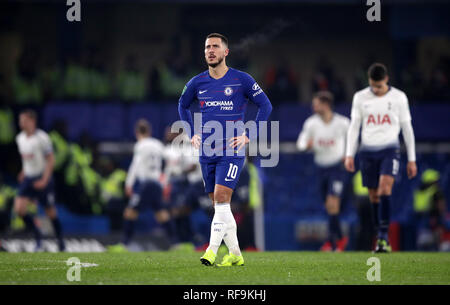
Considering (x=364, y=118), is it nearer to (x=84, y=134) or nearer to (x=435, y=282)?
(x=435, y=282)

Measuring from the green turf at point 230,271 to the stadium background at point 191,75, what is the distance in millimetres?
4428

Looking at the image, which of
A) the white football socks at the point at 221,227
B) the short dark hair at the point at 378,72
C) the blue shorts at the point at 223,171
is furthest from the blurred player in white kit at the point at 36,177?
the white football socks at the point at 221,227

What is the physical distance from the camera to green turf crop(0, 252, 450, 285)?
7.03m

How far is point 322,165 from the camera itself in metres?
13.1

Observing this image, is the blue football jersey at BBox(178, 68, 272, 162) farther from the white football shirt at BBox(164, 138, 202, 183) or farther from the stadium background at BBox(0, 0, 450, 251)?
the white football shirt at BBox(164, 138, 202, 183)

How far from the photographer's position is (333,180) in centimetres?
1287

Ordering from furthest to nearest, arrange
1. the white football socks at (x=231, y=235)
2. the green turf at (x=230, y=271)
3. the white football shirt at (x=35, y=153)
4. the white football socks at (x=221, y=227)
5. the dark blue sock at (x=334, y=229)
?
the white football shirt at (x=35, y=153)
the dark blue sock at (x=334, y=229)
the white football socks at (x=231, y=235)
the white football socks at (x=221, y=227)
the green turf at (x=230, y=271)

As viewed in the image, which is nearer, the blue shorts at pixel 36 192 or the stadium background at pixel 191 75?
the blue shorts at pixel 36 192

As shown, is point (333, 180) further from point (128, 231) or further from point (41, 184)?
point (41, 184)

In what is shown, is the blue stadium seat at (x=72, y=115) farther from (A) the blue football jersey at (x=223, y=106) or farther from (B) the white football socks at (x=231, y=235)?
(B) the white football socks at (x=231, y=235)

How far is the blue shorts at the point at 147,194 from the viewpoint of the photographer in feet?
50.2
